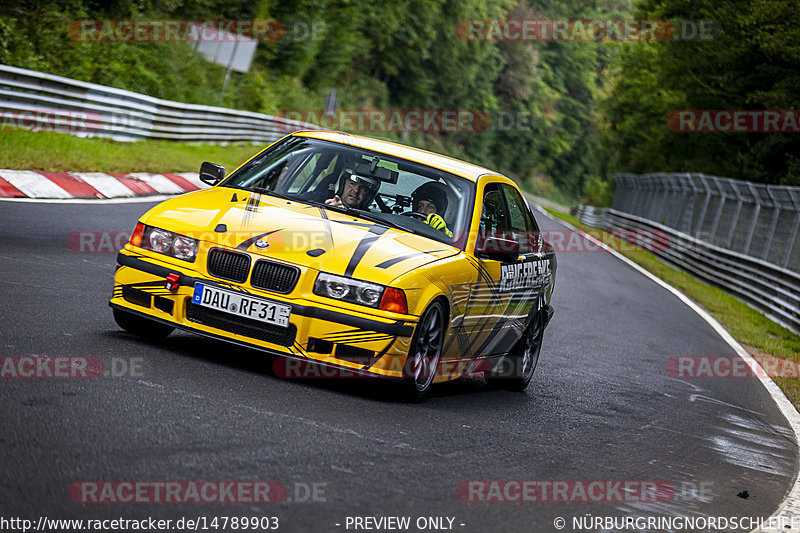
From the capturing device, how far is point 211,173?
27.2ft

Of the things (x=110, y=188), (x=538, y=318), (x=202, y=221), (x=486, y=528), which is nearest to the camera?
(x=486, y=528)

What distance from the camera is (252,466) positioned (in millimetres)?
4871

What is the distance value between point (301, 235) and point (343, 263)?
41 cm

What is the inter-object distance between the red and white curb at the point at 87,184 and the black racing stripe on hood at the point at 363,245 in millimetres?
7230

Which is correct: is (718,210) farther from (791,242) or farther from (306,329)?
(306,329)

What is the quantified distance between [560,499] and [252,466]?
1.61 m

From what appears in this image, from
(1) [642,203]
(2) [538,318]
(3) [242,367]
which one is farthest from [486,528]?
(1) [642,203]

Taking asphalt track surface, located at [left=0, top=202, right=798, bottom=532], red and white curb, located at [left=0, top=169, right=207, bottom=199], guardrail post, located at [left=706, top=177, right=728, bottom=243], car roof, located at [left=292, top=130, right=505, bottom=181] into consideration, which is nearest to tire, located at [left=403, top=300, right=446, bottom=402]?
asphalt track surface, located at [left=0, top=202, right=798, bottom=532]

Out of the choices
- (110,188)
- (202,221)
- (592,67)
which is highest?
(592,67)

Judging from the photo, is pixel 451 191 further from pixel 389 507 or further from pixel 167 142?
pixel 167 142

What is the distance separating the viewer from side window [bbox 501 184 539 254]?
28.2 ft

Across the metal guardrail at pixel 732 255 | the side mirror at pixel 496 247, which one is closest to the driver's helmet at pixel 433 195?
the side mirror at pixel 496 247

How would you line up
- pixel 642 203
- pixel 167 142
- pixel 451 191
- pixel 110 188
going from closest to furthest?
pixel 451 191
pixel 110 188
pixel 167 142
pixel 642 203

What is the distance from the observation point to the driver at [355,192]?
7672 millimetres
